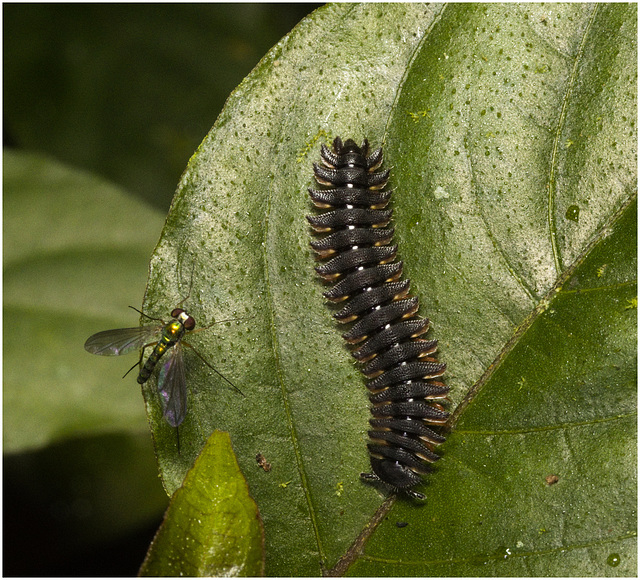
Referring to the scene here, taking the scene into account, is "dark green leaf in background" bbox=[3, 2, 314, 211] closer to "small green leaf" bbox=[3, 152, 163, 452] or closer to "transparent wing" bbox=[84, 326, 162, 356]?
"small green leaf" bbox=[3, 152, 163, 452]

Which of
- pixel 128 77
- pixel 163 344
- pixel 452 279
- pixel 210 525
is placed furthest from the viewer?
pixel 128 77

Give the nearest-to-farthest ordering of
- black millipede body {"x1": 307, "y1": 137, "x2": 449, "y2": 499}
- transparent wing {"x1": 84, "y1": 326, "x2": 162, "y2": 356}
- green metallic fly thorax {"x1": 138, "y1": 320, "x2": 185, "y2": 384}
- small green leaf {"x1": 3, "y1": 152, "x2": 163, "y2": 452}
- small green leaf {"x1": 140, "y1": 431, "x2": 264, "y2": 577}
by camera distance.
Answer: small green leaf {"x1": 140, "y1": 431, "x2": 264, "y2": 577}, black millipede body {"x1": 307, "y1": 137, "x2": 449, "y2": 499}, green metallic fly thorax {"x1": 138, "y1": 320, "x2": 185, "y2": 384}, transparent wing {"x1": 84, "y1": 326, "x2": 162, "y2": 356}, small green leaf {"x1": 3, "y1": 152, "x2": 163, "y2": 452}

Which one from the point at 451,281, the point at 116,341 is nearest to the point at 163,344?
the point at 116,341

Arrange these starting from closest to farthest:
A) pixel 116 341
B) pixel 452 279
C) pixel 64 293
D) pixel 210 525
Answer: pixel 210 525 → pixel 452 279 → pixel 116 341 → pixel 64 293

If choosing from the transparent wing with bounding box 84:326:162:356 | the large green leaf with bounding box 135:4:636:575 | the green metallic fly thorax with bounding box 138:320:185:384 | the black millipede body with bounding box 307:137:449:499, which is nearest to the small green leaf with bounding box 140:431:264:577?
the large green leaf with bounding box 135:4:636:575

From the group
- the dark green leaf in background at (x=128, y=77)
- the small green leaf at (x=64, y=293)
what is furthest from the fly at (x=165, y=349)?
the dark green leaf in background at (x=128, y=77)

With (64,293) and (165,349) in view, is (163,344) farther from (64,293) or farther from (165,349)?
(64,293)
